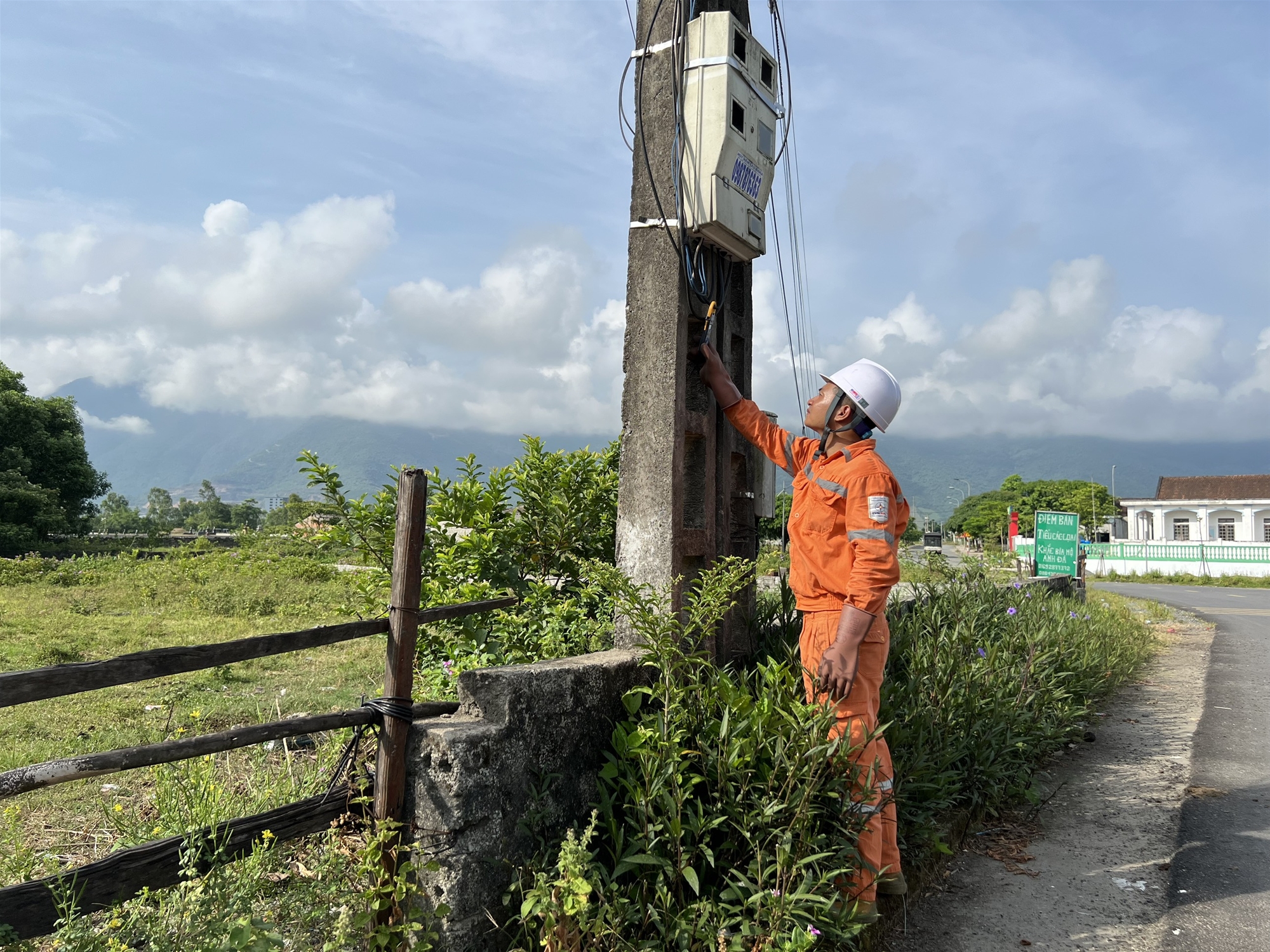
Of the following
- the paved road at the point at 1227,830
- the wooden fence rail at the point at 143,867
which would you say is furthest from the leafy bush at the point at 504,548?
the paved road at the point at 1227,830

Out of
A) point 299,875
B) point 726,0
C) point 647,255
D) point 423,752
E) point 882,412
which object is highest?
point 726,0

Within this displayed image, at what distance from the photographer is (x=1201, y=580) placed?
34594 millimetres

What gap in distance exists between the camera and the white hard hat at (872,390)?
3.86 metres

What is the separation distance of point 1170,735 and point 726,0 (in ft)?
21.1

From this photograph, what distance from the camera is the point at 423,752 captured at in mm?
2896

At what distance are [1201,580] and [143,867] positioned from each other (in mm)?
39853

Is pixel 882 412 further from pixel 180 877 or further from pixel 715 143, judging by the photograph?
pixel 180 877

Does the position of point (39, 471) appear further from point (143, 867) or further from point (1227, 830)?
point (1227, 830)

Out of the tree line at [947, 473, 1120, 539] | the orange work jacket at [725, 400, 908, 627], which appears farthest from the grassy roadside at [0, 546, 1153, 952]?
the tree line at [947, 473, 1120, 539]

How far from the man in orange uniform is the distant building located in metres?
74.4

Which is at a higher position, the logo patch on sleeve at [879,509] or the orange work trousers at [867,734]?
the logo patch on sleeve at [879,509]

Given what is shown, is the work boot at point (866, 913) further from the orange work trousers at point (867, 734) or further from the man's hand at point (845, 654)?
the man's hand at point (845, 654)

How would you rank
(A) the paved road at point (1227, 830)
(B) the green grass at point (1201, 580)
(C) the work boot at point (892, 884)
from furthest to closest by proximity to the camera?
(B) the green grass at point (1201, 580) → (A) the paved road at point (1227, 830) → (C) the work boot at point (892, 884)

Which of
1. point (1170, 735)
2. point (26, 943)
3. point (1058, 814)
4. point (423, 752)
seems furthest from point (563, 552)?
point (1170, 735)
